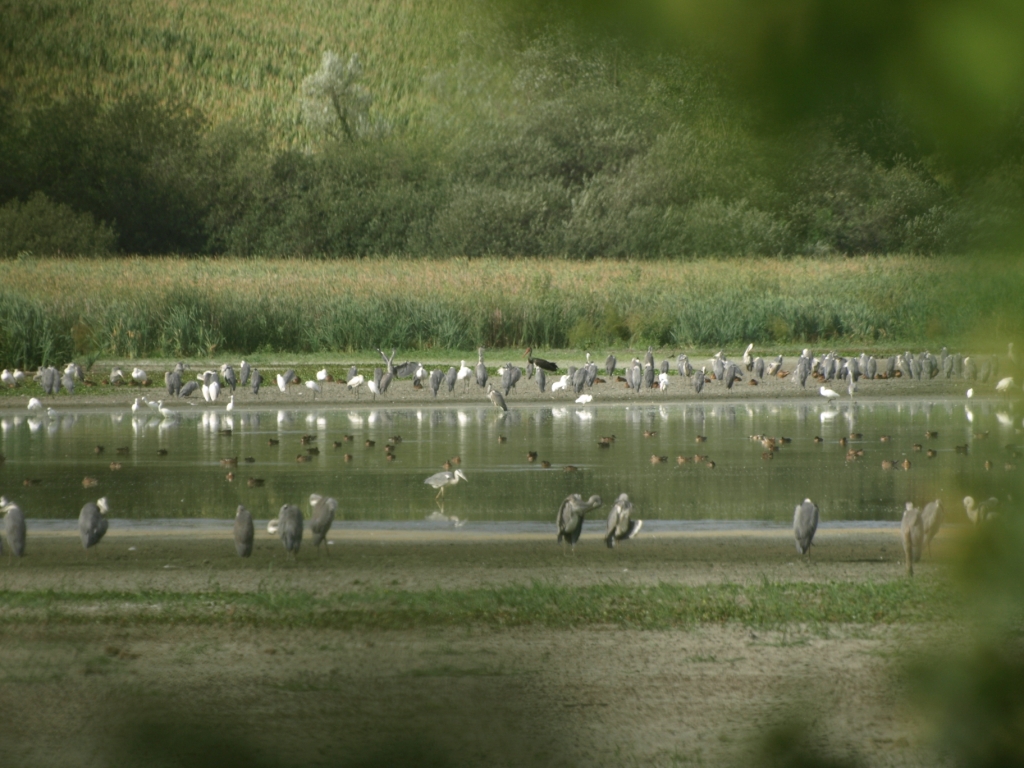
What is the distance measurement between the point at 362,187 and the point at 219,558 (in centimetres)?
4818

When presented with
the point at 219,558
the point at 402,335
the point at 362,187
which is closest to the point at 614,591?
the point at 219,558

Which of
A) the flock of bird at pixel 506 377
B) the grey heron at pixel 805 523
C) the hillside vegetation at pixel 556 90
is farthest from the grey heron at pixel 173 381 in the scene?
the hillside vegetation at pixel 556 90

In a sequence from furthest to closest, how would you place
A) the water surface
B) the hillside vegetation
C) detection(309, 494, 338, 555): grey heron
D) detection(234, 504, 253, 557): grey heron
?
the water surface
detection(309, 494, 338, 555): grey heron
detection(234, 504, 253, 557): grey heron
the hillside vegetation

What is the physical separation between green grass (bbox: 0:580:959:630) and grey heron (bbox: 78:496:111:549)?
3.45 ft

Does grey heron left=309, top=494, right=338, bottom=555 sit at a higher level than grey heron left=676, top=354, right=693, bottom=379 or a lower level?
lower

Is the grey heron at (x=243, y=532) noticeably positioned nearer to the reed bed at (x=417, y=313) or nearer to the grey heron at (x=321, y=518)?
the grey heron at (x=321, y=518)

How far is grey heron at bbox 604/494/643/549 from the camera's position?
842cm

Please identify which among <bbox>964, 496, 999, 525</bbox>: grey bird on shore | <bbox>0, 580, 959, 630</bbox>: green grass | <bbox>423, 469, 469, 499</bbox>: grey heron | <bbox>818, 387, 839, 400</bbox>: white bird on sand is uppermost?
<bbox>818, 387, 839, 400</bbox>: white bird on sand

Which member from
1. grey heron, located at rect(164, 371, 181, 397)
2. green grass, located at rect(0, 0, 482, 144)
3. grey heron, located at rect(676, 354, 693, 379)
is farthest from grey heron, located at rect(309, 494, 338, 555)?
grey heron, located at rect(676, 354, 693, 379)

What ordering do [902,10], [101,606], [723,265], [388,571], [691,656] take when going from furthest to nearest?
1. [723,265]
2. [388,571]
3. [101,606]
4. [691,656]
5. [902,10]

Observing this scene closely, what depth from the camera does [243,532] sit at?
7996 mm

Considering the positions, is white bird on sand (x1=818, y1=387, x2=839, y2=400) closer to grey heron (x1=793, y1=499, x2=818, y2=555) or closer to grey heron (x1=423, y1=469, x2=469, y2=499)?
grey heron (x1=423, y1=469, x2=469, y2=499)

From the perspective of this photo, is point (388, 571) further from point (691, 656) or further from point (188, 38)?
point (188, 38)

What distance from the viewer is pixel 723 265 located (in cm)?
3272
